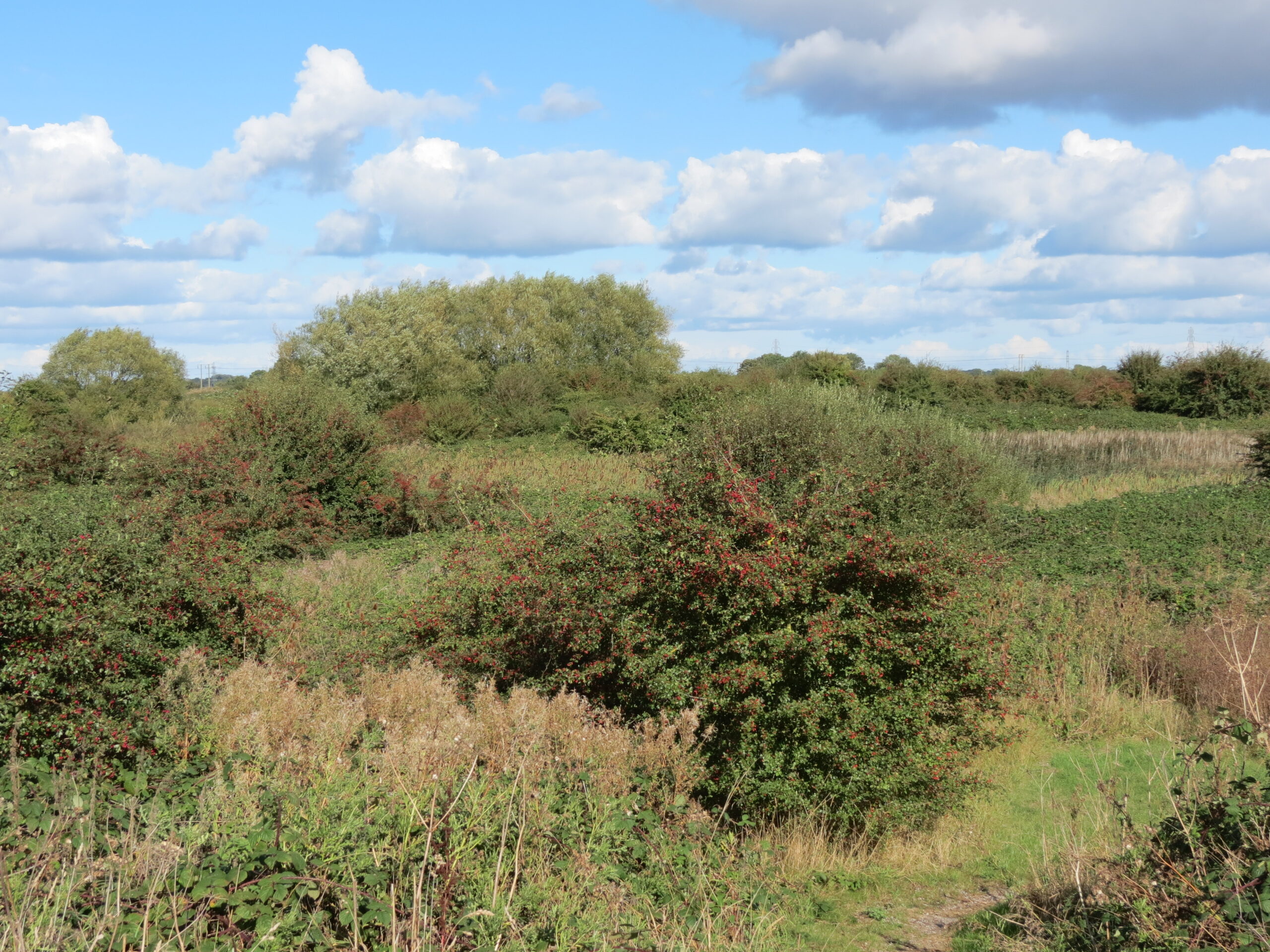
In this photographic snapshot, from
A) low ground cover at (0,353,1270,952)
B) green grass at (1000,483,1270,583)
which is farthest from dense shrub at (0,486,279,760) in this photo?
green grass at (1000,483,1270,583)

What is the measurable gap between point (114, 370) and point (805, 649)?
152 feet

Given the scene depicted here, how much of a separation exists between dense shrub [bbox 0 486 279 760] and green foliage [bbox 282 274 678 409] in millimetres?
26593

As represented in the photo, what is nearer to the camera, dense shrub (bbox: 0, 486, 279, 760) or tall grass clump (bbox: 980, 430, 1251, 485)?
dense shrub (bbox: 0, 486, 279, 760)

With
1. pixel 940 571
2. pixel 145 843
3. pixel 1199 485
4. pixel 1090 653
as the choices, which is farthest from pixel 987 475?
pixel 145 843

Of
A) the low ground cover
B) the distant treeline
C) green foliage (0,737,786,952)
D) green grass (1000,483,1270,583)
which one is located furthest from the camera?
the distant treeline

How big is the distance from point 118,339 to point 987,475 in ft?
137

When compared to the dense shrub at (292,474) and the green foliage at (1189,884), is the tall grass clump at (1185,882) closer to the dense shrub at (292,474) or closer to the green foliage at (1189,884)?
the green foliage at (1189,884)

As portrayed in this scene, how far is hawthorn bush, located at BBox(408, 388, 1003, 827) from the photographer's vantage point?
19.6 ft

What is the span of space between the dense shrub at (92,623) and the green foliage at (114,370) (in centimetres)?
3637

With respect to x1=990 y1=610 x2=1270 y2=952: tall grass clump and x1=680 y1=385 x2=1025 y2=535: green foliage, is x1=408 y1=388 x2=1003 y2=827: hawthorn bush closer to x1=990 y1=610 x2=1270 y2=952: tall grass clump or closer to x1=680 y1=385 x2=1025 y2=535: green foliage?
x1=680 y1=385 x2=1025 y2=535: green foliage

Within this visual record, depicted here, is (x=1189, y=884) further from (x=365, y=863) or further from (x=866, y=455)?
(x=866, y=455)

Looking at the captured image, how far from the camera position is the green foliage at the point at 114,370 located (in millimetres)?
42344

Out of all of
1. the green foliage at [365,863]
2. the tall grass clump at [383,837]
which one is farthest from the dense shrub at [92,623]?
the green foliage at [365,863]

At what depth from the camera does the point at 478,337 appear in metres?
47.8
